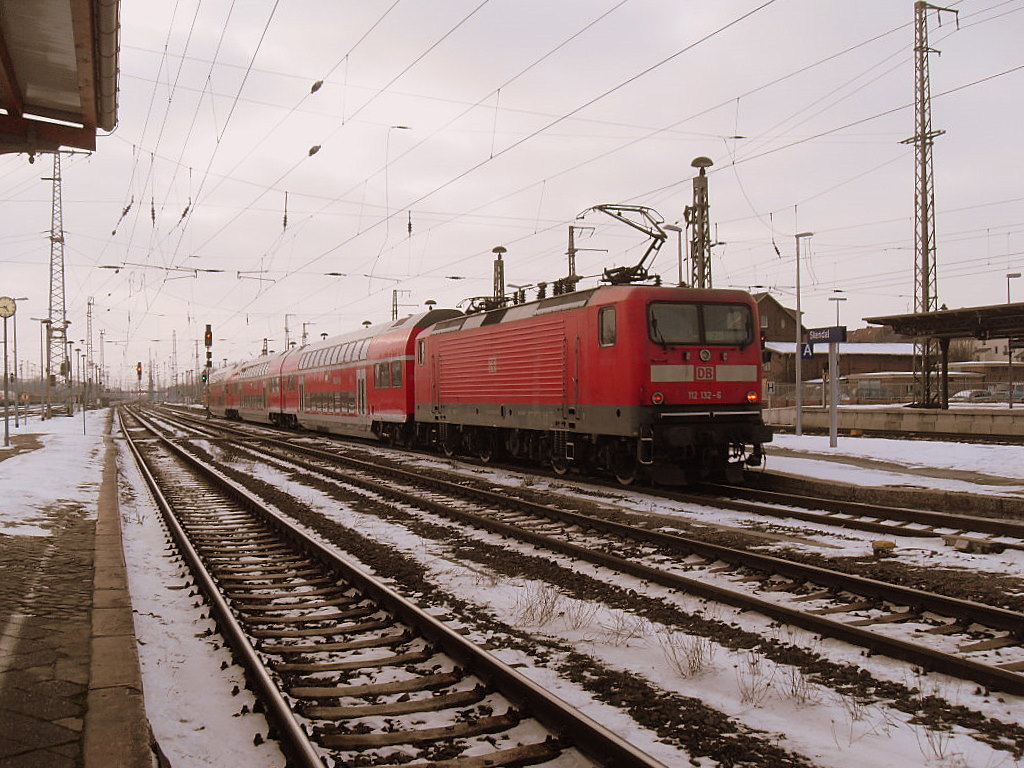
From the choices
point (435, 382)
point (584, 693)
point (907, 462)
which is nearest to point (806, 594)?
point (584, 693)

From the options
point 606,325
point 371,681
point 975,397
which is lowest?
point 371,681

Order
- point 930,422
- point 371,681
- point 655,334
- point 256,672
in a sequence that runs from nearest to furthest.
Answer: point 256,672
point 371,681
point 655,334
point 930,422

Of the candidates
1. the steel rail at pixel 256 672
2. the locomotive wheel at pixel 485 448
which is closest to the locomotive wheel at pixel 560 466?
the locomotive wheel at pixel 485 448

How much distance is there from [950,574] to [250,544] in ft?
24.3

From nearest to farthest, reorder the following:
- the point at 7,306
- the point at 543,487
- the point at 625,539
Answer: the point at 625,539, the point at 543,487, the point at 7,306

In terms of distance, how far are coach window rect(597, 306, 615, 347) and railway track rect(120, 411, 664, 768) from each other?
6253mm

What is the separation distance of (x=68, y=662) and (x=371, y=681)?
1783 mm

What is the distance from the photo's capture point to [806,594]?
21.9 feet

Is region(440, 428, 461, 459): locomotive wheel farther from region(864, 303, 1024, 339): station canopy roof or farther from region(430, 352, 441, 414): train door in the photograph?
region(864, 303, 1024, 339): station canopy roof

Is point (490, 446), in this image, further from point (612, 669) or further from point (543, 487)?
point (612, 669)

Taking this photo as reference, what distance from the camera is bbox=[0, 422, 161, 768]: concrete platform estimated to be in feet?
11.8

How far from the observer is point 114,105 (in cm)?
792

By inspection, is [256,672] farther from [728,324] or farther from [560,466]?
[560,466]

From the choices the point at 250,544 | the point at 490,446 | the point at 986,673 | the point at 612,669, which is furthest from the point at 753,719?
the point at 490,446
